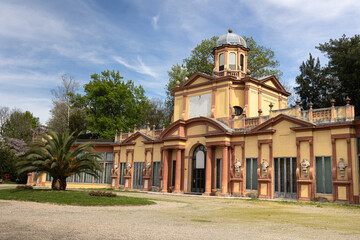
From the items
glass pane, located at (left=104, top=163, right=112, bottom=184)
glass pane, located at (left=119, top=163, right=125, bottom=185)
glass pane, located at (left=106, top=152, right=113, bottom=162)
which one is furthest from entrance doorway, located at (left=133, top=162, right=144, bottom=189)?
glass pane, located at (left=106, top=152, right=113, bottom=162)

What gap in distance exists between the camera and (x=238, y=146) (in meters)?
28.2

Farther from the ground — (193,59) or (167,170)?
(193,59)

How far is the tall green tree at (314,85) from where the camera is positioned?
142 ft

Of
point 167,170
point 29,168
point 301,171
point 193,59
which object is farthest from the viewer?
point 193,59

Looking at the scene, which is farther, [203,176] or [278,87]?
[278,87]

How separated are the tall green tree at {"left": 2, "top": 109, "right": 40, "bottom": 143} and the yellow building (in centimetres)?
2197

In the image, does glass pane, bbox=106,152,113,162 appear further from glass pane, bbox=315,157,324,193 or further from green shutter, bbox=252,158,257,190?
glass pane, bbox=315,157,324,193

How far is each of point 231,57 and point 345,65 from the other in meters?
14.2

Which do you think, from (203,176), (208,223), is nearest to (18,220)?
(208,223)

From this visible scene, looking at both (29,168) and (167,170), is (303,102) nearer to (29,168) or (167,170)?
(167,170)

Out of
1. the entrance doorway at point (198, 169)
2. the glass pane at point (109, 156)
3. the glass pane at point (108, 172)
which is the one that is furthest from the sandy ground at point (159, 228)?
the glass pane at point (109, 156)

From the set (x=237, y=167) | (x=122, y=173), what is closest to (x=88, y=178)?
(x=122, y=173)

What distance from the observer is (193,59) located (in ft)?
163

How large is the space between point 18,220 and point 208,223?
5.75 meters
